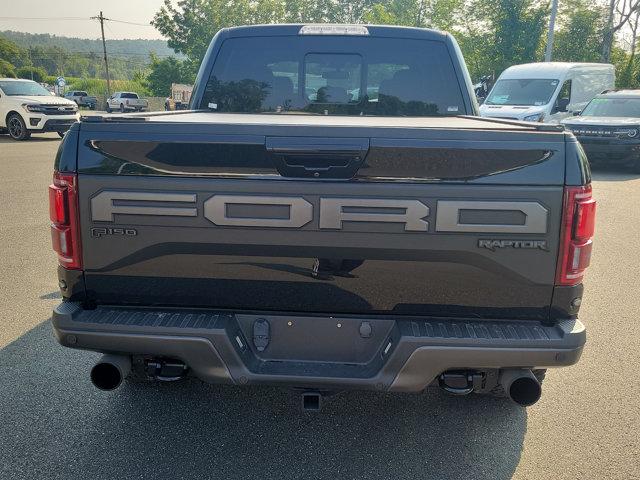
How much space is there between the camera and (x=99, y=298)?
2623mm

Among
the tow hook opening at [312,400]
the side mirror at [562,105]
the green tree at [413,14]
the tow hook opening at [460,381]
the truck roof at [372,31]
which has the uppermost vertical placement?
the green tree at [413,14]

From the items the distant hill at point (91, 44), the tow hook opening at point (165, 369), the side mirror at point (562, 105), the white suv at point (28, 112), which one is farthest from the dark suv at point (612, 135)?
the distant hill at point (91, 44)

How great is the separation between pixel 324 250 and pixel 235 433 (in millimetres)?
1314

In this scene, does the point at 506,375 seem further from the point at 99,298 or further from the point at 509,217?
the point at 99,298

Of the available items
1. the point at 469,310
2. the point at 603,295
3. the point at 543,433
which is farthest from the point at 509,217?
the point at 603,295

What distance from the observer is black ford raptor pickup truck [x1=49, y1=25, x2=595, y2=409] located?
7.73ft

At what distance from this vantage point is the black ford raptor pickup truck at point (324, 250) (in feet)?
7.73

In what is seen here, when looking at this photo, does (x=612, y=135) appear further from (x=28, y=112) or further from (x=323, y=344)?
(x=28, y=112)

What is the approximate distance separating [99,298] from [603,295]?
4.74m

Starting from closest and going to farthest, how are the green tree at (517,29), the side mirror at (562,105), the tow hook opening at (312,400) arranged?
the tow hook opening at (312,400) < the side mirror at (562,105) < the green tree at (517,29)

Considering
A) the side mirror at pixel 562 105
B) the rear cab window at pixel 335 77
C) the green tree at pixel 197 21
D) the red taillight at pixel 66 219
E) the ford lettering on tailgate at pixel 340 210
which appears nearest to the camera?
the ford lettering on tailgate at pixel 340 210

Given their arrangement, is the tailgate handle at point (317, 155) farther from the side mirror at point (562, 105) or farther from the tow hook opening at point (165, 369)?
the side mirror at point (562, 105)

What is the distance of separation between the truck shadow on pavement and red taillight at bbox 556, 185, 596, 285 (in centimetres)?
108

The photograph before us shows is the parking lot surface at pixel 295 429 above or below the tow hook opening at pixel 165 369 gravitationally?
below
